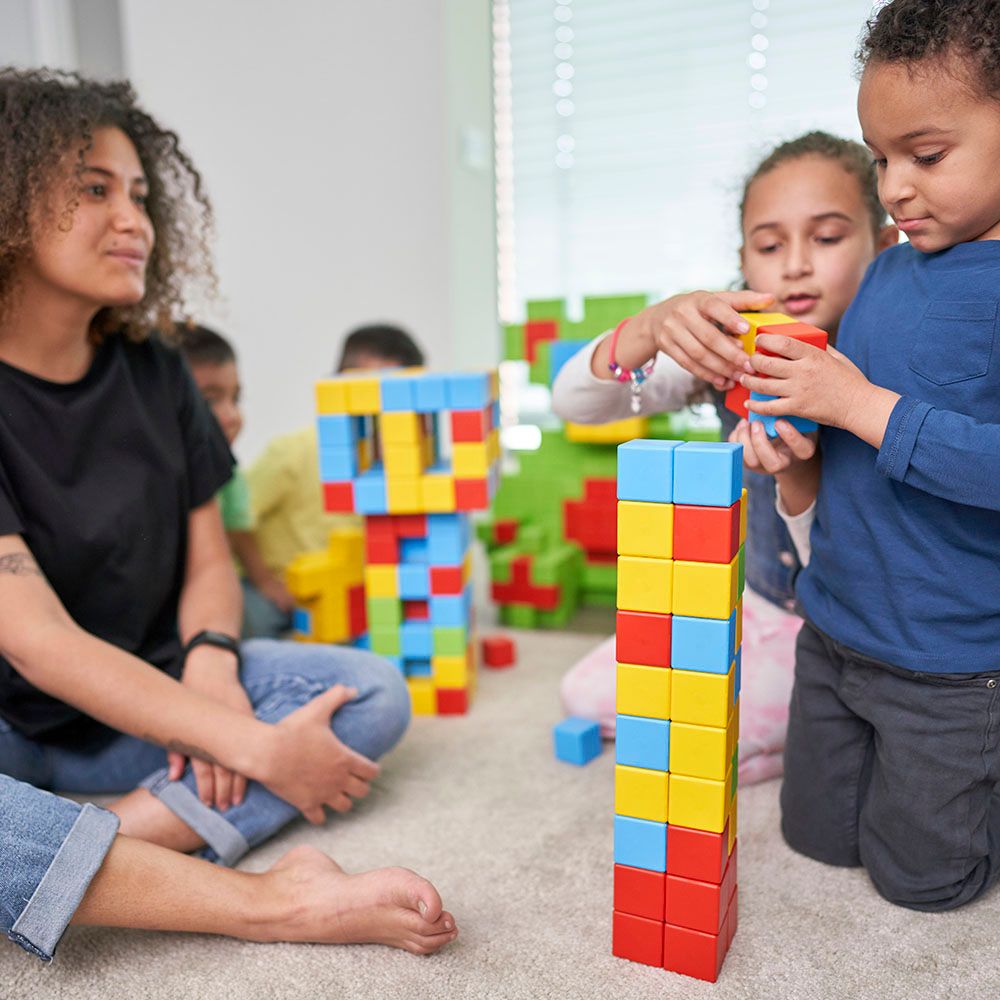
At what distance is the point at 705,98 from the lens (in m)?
2.45

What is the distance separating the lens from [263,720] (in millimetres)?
1049

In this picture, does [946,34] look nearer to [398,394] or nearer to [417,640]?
[398,394]

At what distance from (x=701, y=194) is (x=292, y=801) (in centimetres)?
202

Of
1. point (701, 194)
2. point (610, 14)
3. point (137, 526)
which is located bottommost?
point (137, 526)

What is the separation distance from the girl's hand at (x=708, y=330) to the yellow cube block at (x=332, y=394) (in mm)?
510

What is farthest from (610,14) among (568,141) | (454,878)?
(454,878)

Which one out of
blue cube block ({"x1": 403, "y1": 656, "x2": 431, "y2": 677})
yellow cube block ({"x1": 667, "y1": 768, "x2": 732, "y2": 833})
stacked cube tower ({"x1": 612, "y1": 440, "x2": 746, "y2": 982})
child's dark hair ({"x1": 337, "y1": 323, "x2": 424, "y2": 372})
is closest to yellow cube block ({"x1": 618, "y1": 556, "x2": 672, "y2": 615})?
stacked cube tower ({"x1": 612, "y1": 440, "x2": 746, "y2": 982})

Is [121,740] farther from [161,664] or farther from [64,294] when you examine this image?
[64,294]

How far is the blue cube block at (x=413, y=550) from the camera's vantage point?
4.50ft

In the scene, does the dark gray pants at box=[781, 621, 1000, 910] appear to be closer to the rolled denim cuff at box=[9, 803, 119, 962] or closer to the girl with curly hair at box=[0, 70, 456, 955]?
the girl with curly hair at box=[0, 70, 456, 955]

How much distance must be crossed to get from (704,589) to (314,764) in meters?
0.47

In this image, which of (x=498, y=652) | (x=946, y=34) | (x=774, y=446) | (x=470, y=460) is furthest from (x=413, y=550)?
(x=946, y=34)

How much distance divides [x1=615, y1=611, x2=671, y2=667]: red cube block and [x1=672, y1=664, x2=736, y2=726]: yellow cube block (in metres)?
0.02

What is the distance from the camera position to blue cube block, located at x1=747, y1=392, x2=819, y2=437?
835 millimetres
